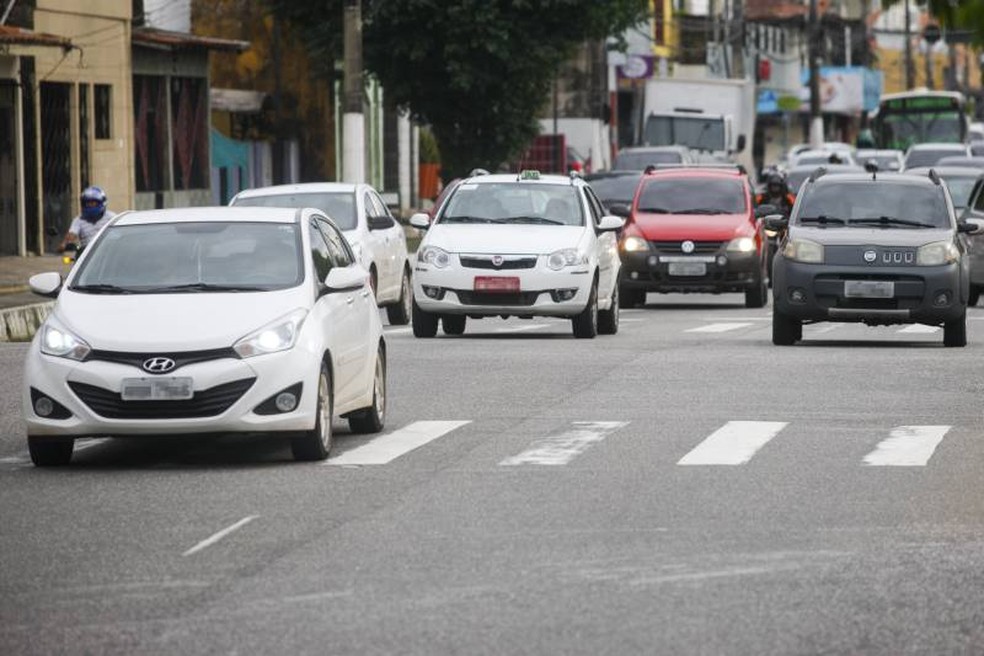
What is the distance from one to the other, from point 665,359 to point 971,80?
6920 inches

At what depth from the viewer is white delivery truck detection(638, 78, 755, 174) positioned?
68.0 meters

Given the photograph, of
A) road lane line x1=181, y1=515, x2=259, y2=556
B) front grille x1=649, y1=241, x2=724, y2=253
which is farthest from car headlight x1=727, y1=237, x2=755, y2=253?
road lane line x1=181, y1=515, x2=259, y2=556

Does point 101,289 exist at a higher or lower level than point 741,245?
higher

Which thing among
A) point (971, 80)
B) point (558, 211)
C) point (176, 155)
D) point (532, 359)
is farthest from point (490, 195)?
point (971, 80)

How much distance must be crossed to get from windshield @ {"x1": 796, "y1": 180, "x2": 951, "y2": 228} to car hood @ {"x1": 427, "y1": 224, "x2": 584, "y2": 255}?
2264 millimetres

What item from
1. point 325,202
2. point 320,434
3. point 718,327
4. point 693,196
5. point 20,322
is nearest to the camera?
point 320,434

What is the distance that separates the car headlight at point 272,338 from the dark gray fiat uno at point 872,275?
10785 mm

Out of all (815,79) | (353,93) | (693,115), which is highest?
(815,79)

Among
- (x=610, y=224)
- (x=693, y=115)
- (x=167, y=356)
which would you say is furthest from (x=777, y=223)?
(x=693, y=115)

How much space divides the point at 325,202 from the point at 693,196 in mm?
7104

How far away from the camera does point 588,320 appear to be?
25.5m

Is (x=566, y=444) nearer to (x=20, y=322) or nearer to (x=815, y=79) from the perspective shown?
(x=20, y=322)

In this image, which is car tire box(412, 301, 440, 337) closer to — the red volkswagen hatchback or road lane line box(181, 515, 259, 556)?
the red volkswagen hatchback

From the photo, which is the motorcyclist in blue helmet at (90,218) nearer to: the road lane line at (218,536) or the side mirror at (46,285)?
the side mirror at (46,285)
